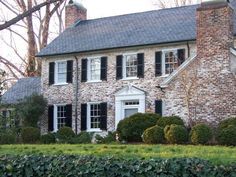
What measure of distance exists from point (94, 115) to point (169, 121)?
7.57 meters

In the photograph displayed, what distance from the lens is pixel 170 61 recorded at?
2803cm

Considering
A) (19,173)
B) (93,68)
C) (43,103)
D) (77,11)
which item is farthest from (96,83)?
(19,173)

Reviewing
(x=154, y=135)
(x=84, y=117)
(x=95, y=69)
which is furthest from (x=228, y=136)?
(x=95, y=69)

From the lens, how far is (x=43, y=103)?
3131 cm

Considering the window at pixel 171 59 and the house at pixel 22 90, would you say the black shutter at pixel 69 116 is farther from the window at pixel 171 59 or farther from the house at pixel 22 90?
the window at pixel 171 59

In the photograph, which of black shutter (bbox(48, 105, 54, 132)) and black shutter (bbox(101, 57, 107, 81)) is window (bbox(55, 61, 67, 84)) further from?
black shutter (bbox(101, 57, 107, 81))

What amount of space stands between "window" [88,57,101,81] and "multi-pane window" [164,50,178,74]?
14.7 ft

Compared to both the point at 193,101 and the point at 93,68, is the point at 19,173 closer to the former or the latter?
the point at 193,101

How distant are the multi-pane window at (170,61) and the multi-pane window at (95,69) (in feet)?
14.5

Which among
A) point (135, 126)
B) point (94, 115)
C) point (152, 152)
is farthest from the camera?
point (94, 115)

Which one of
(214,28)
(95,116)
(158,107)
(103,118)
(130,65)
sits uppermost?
(214,28)

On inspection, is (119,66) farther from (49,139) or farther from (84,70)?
(49,139)

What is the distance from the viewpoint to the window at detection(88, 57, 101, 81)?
3047cm

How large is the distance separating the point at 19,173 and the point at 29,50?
3585cm
